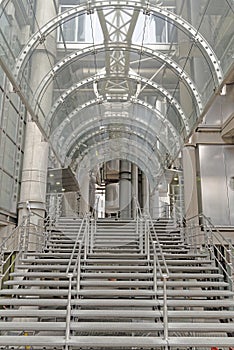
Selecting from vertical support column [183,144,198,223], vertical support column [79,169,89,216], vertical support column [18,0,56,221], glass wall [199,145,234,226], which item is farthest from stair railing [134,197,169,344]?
vertical support column [79,169,89,216]

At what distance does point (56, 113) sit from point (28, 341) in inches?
269

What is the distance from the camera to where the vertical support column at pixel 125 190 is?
60.1 ft

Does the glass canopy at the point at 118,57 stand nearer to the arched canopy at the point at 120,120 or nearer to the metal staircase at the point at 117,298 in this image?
the arched canopy at the point at 120,120

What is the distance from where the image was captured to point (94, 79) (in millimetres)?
9344

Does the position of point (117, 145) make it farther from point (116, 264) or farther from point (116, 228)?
point (116, 264)

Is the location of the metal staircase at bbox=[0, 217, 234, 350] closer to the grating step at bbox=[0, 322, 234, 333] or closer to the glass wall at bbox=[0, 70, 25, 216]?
the grating step at bbox=[0, 322, 234, 333]

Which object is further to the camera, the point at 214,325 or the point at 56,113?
the point at 56,113

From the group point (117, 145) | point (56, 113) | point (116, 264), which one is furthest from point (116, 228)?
point (117, 145)

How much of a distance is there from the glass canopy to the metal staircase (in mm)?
3252

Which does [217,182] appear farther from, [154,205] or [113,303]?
[154,205]

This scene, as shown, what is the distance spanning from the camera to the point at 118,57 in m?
8.58

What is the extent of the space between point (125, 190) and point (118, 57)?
11.2m

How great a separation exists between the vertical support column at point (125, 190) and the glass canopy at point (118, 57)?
7.52m

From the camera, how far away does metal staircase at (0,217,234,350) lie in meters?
3.91
